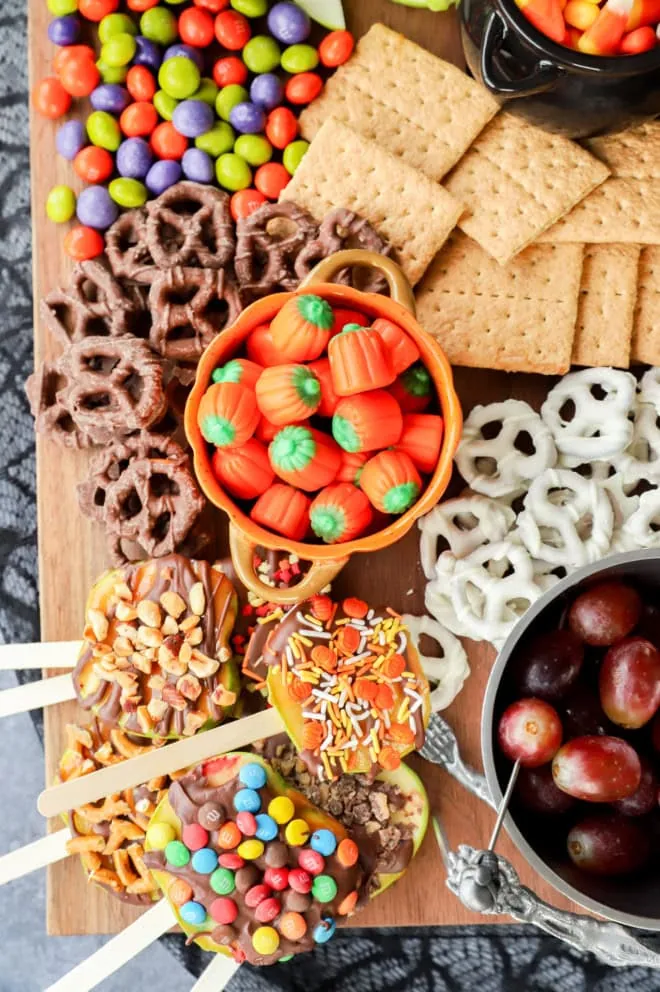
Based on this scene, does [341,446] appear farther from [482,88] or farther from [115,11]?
[115,11]

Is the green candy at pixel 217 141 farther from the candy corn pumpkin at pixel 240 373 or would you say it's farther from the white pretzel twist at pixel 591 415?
the white pretzel twist at pixel 591 415

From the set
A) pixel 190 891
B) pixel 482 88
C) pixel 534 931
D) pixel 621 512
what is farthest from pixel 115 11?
pixel 534 931

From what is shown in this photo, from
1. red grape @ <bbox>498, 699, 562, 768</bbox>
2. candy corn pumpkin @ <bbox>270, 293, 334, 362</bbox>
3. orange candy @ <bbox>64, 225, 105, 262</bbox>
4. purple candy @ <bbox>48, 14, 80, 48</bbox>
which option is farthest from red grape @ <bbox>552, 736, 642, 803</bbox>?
purple candy @ <bbox>48, 14, 80, 48</bbox>

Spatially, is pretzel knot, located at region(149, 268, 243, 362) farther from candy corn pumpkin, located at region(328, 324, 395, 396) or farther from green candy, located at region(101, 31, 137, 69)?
green candy, located at region(101, 31, 137, 69)

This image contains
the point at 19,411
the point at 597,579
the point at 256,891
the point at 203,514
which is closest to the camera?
the point at 597,579

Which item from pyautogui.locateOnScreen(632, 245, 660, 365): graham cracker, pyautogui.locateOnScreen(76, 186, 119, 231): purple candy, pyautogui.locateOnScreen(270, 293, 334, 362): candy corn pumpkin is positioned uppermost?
pyautogui.locateOnScreen(76, 186, 119, 231): purple candy
